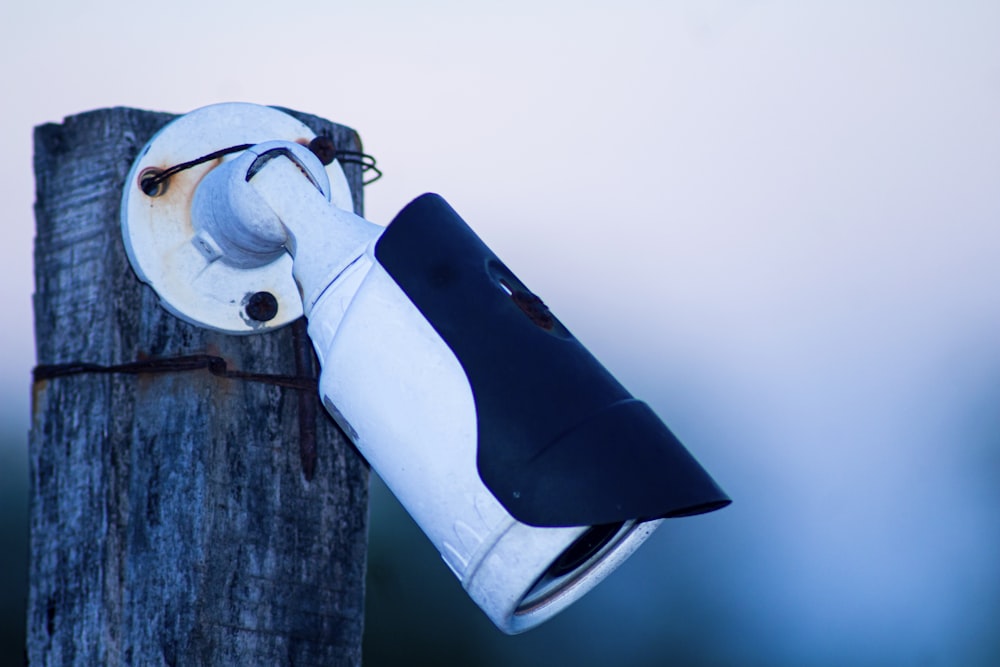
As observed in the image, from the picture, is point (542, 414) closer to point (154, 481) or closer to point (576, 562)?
point (576, 562)

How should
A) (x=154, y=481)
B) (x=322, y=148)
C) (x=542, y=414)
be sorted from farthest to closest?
(x=322, y=148) → (x=154, y=481) → (x=542, y=414)

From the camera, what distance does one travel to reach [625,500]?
1.13 metres

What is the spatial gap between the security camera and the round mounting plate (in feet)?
0.35

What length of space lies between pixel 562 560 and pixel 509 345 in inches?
7.1

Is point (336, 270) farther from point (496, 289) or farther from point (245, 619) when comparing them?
point (245, 619)

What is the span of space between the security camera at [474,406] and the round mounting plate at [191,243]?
0.11 metres

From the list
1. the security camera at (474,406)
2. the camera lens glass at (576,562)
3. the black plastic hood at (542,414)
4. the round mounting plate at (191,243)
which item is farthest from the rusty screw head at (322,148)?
the camera lens glass at (576,562)

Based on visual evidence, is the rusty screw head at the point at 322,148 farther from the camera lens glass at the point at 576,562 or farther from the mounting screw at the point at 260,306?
the camera lens glass at the point at 576,562

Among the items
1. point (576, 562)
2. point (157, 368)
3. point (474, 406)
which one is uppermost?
point (157, 368)

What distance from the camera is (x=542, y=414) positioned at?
3.80 feet

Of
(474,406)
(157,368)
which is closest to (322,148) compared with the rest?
(157,368)

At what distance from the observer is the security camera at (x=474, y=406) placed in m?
1.15

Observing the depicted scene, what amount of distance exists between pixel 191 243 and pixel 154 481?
0.23m

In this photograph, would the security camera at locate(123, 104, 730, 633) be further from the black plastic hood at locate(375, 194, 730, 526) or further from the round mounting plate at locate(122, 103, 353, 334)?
the round mounting plate at locate(122, 103, 353, 334)
